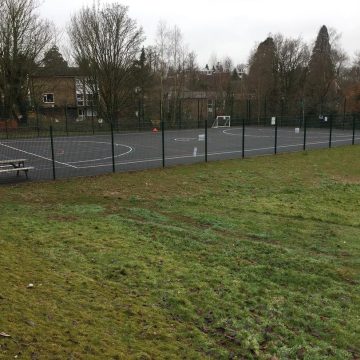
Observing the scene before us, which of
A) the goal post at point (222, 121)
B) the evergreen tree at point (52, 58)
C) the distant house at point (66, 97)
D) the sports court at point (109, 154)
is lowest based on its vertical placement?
the sports court at point (109, 154)

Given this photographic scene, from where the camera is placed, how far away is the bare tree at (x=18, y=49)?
38844mm

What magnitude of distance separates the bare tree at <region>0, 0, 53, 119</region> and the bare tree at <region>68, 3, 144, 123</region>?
368 cm

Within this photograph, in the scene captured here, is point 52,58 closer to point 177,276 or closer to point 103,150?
point 103,150

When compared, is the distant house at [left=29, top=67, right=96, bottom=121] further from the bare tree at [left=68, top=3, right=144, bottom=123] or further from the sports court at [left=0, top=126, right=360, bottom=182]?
the sports court at [left=0, top=126, right=360, bottom=182]

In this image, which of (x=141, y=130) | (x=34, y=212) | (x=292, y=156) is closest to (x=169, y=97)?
(x=141, y=130)

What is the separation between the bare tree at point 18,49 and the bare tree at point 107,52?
368cm

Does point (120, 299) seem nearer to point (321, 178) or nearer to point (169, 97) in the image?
point (321, 178)

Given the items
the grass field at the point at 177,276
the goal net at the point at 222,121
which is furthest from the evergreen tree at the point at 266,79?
the grass field at the point at 177,276

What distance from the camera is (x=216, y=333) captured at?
15.0 feet

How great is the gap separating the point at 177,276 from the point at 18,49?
3939 cm

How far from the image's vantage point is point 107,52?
4306 cm

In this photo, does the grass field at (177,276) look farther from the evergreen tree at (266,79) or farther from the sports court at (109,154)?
the evergreen tree at (266,79)

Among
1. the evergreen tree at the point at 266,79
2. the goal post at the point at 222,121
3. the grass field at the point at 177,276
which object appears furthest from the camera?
the evergreen tree at the point at 266,79

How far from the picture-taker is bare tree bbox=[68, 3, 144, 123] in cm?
4297
